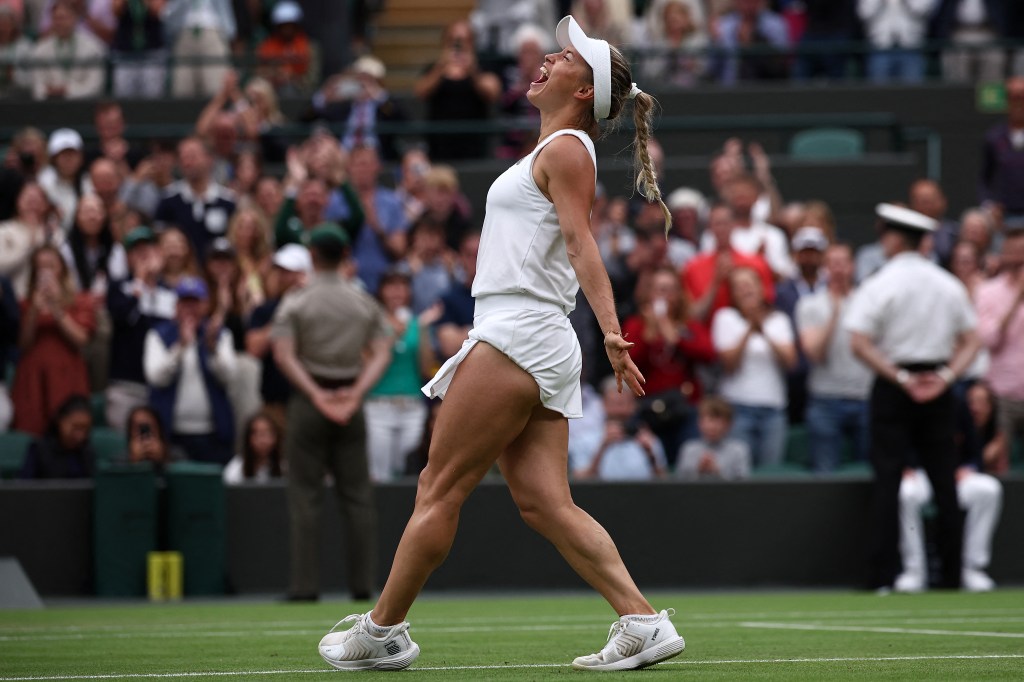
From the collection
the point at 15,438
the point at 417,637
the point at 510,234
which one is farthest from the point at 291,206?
the point at 510,234

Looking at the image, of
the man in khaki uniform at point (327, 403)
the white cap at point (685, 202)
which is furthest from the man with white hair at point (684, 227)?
the man in khaki uniform at point (327, 403)

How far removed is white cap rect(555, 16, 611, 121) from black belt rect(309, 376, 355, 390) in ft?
18.2

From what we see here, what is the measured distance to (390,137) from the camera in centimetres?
1889

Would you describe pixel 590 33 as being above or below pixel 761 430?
above

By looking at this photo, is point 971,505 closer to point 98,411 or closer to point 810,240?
point 810,240

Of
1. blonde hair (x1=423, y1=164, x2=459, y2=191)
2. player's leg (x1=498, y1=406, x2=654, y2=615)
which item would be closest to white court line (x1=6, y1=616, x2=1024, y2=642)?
player's leg (x1=498, y1=406, x2=654, y2=615)

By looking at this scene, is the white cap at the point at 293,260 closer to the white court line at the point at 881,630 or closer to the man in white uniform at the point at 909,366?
the man in white uniform at the point at 909,366

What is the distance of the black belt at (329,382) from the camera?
38.3 ft

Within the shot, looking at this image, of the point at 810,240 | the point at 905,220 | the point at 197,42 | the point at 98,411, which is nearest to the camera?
the point at 905,220

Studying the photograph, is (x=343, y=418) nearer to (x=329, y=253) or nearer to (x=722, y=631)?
(x=329, y=253)

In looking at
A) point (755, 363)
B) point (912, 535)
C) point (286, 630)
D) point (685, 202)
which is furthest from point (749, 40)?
point (286, 630)

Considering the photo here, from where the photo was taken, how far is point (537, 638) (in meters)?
8.25

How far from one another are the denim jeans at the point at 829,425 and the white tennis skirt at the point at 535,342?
8.02 meters

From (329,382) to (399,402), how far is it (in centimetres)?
213
